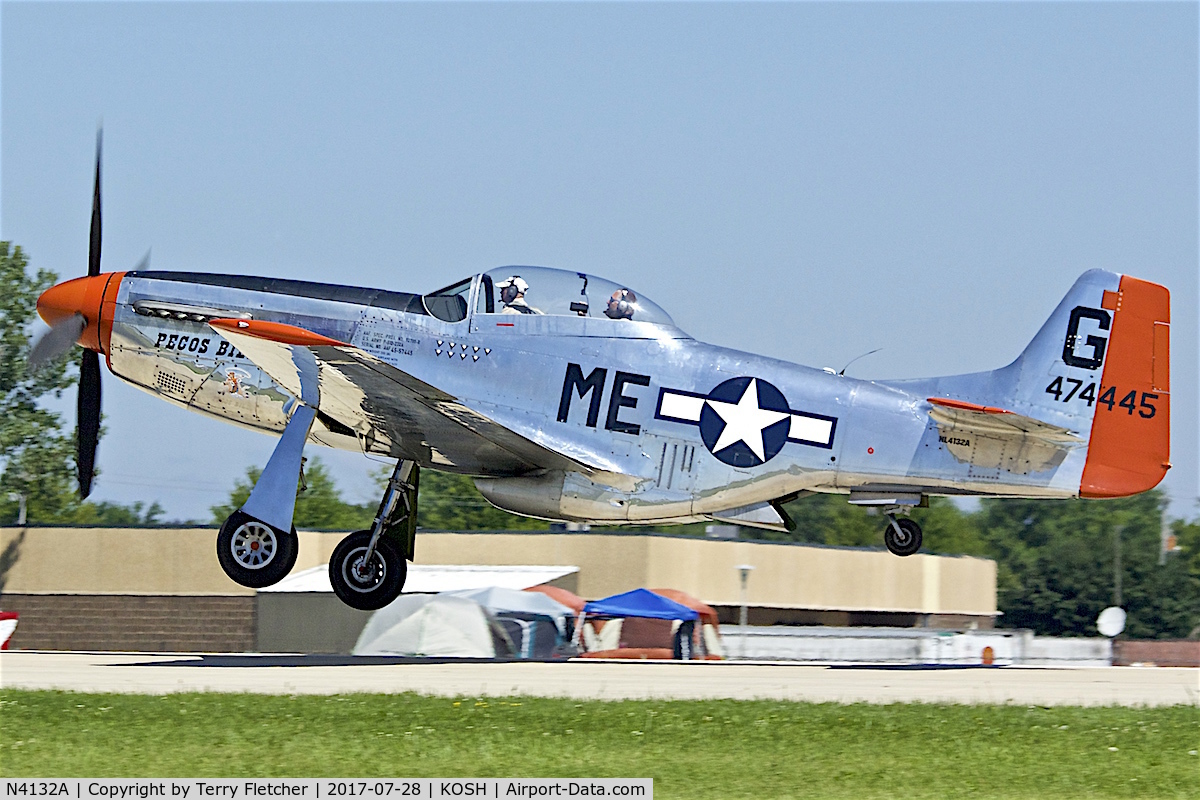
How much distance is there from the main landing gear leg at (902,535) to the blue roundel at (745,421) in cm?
171

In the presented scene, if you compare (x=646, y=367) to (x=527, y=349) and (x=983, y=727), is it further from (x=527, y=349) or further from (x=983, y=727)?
(x=983, y=727)

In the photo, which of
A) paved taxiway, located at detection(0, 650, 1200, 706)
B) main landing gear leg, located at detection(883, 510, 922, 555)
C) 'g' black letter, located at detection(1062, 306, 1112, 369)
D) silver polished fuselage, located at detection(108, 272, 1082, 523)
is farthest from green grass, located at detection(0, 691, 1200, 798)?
'g' black letter, located at detection(1062, 306, 1112, 369)

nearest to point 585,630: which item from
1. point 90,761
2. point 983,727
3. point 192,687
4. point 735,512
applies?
point 735,512

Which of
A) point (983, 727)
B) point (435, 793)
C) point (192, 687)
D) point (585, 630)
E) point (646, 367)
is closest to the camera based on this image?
point (435, 793)

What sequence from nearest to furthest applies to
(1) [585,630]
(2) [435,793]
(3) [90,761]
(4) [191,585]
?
1. (2) [435,793]
2. (3) [90,761]
3. (1) [585,630]
4. (4) [191,585]

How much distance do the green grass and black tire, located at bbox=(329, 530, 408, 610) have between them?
4551 millimetres

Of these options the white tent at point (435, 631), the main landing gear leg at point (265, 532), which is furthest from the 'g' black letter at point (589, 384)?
the white tent at point (435, 631)

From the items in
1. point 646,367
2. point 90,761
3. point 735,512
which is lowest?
point 90,761

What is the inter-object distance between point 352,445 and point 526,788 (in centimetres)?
919

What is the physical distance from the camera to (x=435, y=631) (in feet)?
74.4

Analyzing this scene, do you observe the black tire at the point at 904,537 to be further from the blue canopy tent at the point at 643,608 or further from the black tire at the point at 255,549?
the blue canopy tent at the point at 643,608

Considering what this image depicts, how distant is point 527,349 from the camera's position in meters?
16.9

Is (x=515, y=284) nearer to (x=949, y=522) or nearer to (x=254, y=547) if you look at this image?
(x=254, y=547)

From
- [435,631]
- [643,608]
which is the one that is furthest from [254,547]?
[643,608]
